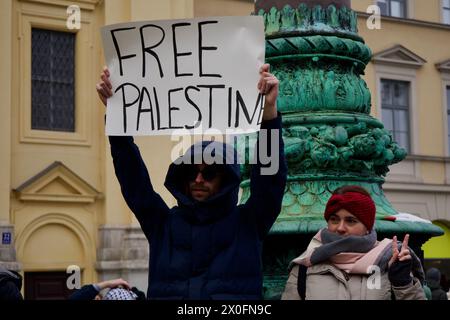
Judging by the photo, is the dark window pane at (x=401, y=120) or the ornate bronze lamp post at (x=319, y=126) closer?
the ornate bronze lamp post at (x=319, y=126)

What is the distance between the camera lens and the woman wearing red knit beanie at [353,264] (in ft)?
12.5

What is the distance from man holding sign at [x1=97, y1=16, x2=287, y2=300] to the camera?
3.91 m

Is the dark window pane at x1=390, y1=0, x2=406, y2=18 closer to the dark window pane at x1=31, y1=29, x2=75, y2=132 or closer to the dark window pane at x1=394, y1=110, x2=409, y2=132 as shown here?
the dark window pane at x1=394, y1=110, x2=409, y2=132

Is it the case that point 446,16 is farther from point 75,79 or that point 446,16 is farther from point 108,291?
point 108,291


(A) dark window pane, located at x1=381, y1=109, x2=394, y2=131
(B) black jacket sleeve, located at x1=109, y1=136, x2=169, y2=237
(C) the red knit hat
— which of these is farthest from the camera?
(A) dark window pane, located at x1=381, y1=109, x2=394, y2=131

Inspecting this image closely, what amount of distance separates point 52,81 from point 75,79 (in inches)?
18.1

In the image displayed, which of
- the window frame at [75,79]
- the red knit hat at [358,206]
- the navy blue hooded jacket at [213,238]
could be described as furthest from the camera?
the window frame at [75,79]

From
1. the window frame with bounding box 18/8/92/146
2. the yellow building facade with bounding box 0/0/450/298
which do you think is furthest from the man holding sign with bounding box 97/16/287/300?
the window frame with bounding box 18/8/92/146

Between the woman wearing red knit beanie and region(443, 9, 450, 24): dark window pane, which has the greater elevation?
region(443, 9, 450, 24): dark window pane

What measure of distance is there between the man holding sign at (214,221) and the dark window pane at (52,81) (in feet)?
56.2

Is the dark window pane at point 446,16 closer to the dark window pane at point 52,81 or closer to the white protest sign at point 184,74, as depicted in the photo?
the dark window pane at point 52,81

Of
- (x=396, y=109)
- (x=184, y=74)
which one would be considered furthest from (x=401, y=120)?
(x=184, y=74)

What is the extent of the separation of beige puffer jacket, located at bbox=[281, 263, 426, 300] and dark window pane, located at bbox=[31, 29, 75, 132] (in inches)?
686

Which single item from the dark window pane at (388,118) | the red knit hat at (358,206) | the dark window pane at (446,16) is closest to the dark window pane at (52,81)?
the dark window pane at (388,118)
